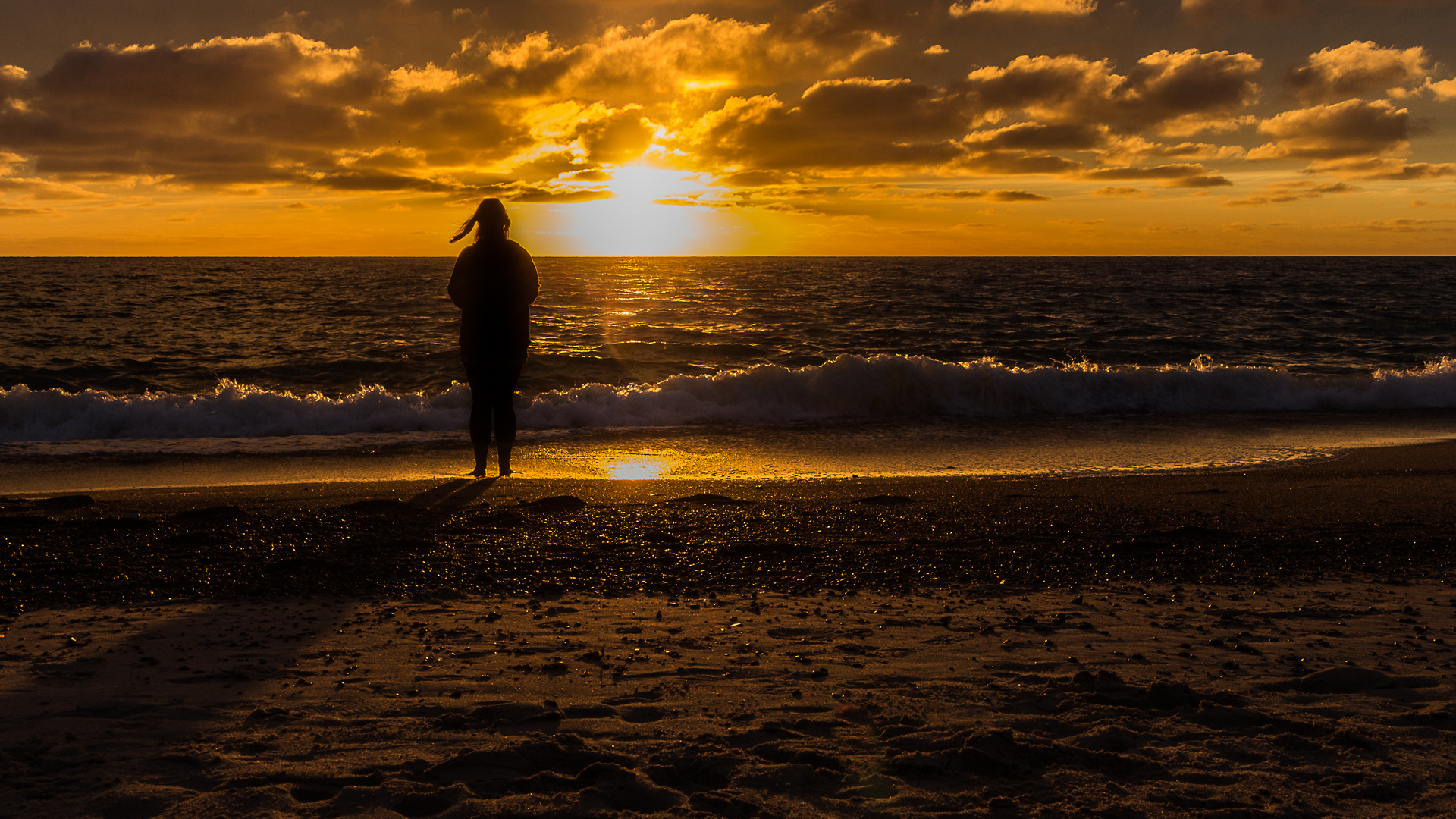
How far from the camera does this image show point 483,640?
3365 millimetres

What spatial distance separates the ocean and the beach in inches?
115

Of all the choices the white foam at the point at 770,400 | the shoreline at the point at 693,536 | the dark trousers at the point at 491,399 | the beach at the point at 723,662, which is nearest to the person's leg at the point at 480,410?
the dark trousers at the point at 491,399

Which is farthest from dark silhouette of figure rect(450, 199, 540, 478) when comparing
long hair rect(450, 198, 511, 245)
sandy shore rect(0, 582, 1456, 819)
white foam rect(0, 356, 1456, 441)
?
white foam rect(0, 356, 1456, 441)

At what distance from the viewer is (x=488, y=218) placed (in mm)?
6586

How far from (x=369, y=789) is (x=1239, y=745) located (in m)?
2.43

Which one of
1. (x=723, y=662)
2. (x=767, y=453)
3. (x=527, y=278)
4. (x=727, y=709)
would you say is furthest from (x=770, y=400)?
(x=727, y=709)

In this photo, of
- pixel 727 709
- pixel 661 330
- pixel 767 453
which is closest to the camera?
pixel 727 709

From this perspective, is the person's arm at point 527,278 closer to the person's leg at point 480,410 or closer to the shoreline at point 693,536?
the person's leg at point 480,410

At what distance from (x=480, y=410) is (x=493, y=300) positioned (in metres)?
0.96

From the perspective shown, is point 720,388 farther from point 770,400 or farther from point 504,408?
point 504,408

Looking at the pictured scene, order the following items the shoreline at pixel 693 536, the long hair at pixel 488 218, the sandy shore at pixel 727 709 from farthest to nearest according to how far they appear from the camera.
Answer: the long hair at pixel 488 218
the shoreline at pixel 693 536
the sandy shore at pixel 727 709

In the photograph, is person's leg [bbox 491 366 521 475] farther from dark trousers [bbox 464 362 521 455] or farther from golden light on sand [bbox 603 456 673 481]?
golden light on sand [bbox 603 456 673 481]

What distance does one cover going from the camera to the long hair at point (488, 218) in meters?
6.55

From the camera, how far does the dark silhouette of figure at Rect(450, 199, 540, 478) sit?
6617 millimetres
